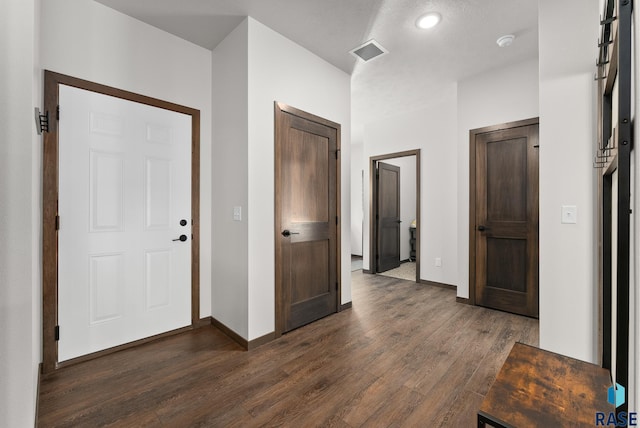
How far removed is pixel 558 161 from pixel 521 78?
74.5 inches

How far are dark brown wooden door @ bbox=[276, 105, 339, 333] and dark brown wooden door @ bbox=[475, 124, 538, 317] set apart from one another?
1778mm

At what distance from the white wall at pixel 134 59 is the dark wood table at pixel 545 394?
102 inches

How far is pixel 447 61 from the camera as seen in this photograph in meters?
3.13

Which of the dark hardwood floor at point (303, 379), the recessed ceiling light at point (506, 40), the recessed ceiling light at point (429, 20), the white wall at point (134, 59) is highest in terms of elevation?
the recessed ceiling light at point (429, 20)

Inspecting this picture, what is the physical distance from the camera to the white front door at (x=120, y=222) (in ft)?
6.95

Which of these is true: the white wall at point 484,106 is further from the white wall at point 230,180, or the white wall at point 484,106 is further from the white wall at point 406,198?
the white wall at point 230,180

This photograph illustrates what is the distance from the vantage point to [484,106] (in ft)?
11.1

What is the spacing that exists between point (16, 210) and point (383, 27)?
283 centimetres

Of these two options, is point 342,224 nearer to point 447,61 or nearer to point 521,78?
point 447,61

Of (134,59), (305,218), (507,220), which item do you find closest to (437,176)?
(507,220)

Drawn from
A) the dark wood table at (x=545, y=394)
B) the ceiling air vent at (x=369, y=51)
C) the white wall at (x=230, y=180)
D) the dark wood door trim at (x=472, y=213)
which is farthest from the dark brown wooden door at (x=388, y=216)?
the dark wood table at (x=545, y=394)

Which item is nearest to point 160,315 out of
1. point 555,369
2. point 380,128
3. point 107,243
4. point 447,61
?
point 107,243

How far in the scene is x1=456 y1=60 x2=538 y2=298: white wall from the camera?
3088mm

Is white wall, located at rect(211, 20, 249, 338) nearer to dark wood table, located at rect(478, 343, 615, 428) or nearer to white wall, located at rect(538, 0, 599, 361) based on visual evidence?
dark wood table, located at rect(478, 343, 615, 428)
